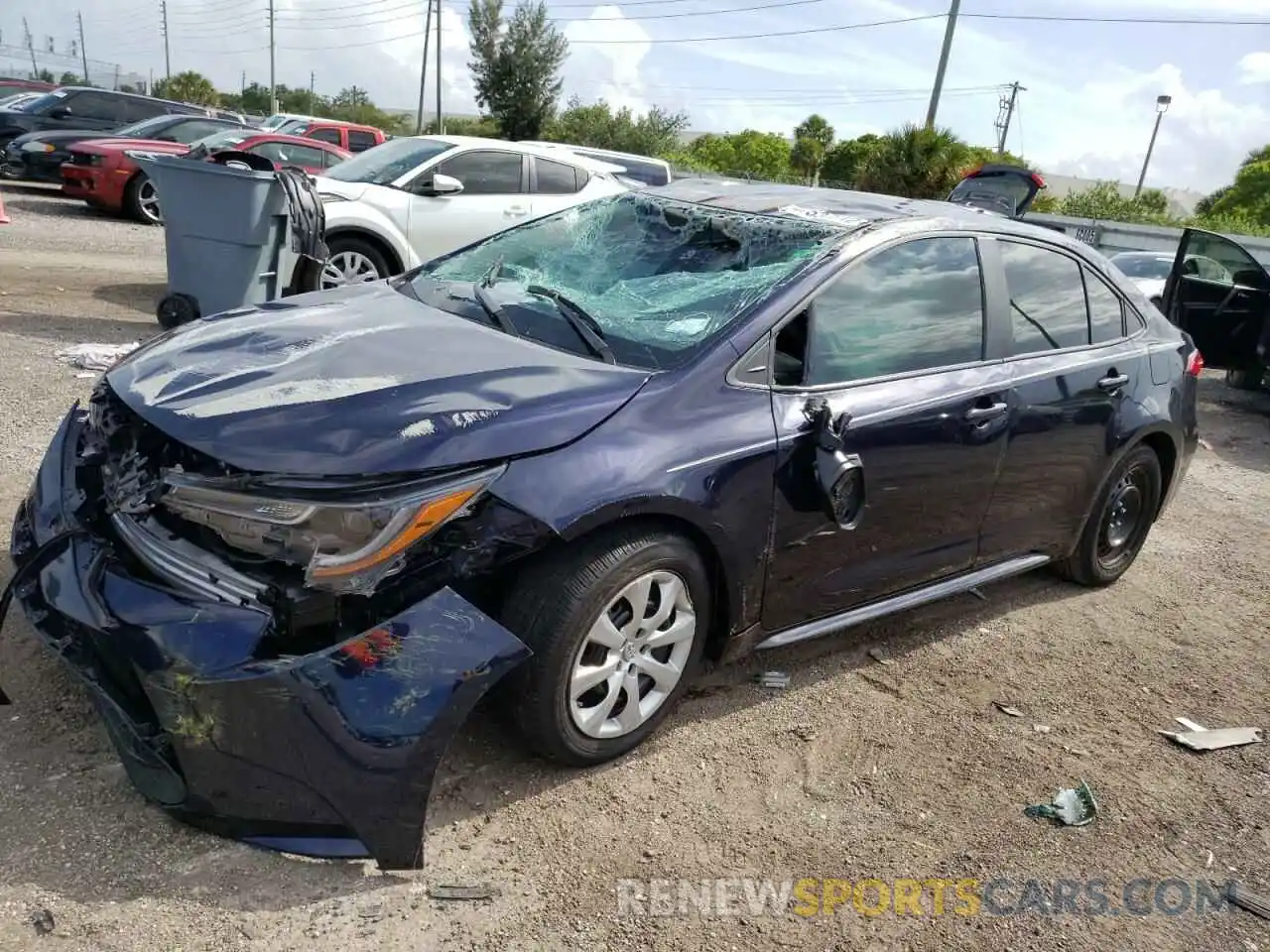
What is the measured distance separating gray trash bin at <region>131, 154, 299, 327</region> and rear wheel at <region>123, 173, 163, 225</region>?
7.61 meters

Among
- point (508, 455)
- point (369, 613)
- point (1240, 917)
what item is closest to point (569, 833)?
point (369, 613)

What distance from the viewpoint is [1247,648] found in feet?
14.8

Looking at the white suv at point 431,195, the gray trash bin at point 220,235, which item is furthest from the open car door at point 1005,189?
the gray trash bin at point 220,235

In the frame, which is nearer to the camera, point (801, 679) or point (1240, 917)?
point (1240, 917)

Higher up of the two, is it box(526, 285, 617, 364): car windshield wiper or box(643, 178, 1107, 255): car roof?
box(643, 178, 1107, 255): car roof

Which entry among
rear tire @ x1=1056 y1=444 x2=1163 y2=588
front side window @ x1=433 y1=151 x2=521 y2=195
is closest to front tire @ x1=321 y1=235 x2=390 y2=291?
front side window @ x1=433 y1=151 x2=521 y2=195

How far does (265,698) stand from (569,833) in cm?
92

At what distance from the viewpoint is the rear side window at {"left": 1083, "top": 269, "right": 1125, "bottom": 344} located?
4.37 metres

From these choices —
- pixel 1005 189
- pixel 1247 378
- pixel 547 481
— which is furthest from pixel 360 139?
pixel 547 481

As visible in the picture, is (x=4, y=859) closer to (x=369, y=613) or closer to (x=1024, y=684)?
(x=369, y=613)

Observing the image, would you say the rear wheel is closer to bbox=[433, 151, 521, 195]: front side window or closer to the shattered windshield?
bbox=[433, 151, 521, 195]: front side window

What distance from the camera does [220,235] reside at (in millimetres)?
6844

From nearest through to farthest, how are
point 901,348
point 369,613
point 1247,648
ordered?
point 369,613
point 901,348
point 1247,648

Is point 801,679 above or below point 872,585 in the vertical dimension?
below
